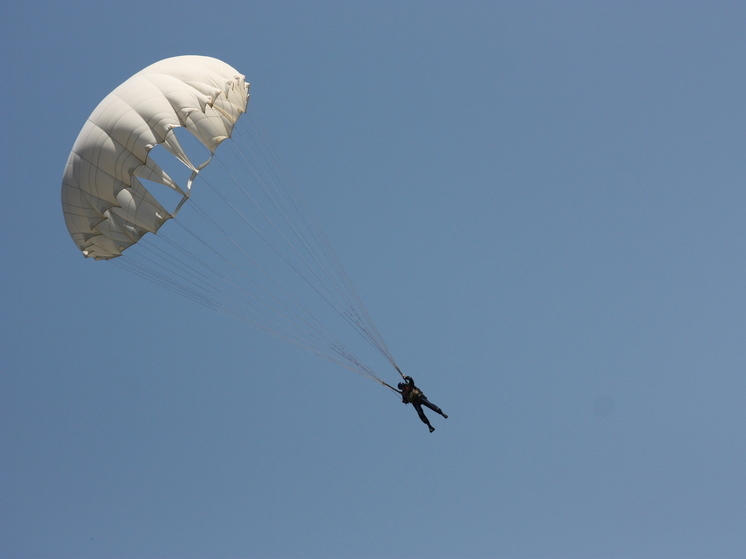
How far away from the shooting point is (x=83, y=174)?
32.1 m

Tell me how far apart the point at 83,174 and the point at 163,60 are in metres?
4.92

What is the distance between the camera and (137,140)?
3150cm

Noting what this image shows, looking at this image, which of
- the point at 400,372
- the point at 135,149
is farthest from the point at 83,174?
the point at 400,372

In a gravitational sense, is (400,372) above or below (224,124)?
below

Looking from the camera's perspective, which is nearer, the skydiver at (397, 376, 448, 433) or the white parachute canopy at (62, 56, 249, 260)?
the white parachute canopy at (62, 56, 249, 260)

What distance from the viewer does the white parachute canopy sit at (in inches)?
1248

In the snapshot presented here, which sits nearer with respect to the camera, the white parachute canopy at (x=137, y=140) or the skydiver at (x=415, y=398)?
the white parachute canopy at (x=137, y=140)

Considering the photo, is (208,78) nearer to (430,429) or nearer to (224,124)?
(224,124)

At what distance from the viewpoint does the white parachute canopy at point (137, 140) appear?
31.7m

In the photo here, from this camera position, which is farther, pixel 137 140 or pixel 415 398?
pixel 415 398

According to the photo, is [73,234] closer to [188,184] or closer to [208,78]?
[188,184]

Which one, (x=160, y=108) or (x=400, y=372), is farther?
(x=400, y=372)

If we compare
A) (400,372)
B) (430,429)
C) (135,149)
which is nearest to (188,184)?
(135,149)

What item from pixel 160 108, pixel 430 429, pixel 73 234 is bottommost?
pixel 73 234
